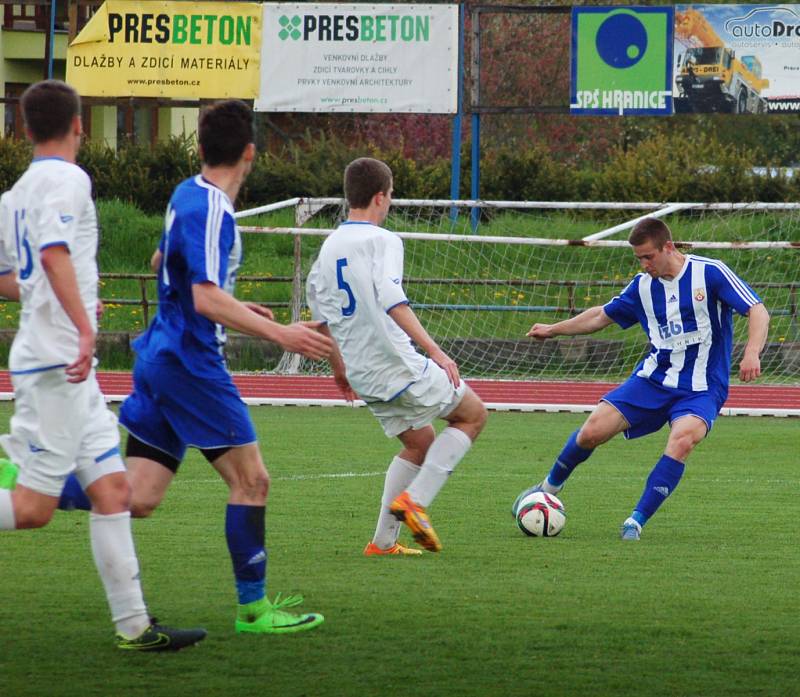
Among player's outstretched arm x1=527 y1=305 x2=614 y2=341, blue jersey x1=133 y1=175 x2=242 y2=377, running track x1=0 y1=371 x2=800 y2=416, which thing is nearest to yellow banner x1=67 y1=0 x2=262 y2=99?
running track x1=0 y1=371 x2=800 y2=416

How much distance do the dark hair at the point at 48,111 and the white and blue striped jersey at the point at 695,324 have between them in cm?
416

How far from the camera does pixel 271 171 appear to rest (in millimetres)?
25359

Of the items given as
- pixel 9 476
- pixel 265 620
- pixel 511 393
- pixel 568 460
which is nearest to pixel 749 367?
pixel 568 460

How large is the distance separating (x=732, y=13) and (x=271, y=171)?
7948mm

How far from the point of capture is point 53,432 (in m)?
4.76

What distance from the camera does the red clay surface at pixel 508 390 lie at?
633 inches

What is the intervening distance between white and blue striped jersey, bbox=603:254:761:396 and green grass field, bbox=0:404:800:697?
0.81 m

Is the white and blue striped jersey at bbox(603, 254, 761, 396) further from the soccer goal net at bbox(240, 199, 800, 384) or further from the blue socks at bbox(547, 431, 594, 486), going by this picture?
the soccer goal net at bbox(240, 199, 800, 384)

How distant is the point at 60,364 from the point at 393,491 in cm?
272

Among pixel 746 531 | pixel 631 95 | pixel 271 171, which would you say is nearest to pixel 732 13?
pixel 631 95

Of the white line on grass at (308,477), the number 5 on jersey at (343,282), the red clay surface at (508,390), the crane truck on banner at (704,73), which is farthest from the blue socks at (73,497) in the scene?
the crane truck on banner at (704,73)

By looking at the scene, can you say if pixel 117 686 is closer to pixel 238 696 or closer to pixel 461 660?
pixel 238 696

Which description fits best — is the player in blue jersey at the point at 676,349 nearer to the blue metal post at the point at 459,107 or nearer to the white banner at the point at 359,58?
the blue metal post at the point at 459,107

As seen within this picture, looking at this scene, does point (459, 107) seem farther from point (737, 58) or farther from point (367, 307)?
point (367, 307)
